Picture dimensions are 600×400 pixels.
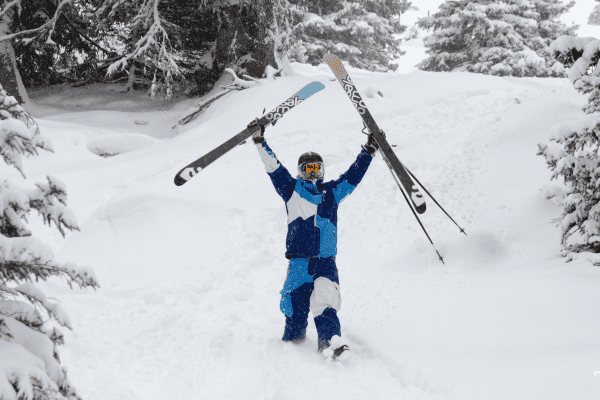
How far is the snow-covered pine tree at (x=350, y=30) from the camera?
2108cm

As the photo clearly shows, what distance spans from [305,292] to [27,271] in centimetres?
243

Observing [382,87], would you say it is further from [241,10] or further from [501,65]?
[501,65]

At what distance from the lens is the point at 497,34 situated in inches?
691

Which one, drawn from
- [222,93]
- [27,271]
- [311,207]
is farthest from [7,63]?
[27,271]

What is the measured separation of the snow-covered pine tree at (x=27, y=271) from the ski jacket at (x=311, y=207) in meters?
2.12

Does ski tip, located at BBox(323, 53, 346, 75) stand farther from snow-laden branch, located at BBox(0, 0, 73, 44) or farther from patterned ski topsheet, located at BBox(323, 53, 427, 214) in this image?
snow-laden branch, located at BBox(0, 0, 73, 44)

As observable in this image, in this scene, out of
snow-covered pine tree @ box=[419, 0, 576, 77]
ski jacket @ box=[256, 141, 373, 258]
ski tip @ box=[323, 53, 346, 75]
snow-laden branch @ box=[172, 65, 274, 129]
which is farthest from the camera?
snow-covered pine tree @ box=[419, 0, 576, 77]

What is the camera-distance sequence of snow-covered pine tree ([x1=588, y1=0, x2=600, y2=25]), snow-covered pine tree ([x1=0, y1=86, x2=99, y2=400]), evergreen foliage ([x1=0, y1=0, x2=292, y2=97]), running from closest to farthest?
1. snow-covered pine tree ([x1=0, y1=86, x2=99, y2=400])
2. evergreen foliage ([x1=0, y1=0, x2=292, y2=97])
3. snow-covered pine tree ([x1=588, y1=0, x2=600, y2=25])

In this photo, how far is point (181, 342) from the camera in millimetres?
4066

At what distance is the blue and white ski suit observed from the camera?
3.94m

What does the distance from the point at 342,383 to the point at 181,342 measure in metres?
1.56

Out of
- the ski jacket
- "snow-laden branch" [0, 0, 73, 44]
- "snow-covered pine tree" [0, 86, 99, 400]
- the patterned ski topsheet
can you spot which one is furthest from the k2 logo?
"snow-laden branch" [0, 0, 73, 44]

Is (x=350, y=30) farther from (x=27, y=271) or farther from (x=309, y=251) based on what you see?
(x=27, y=271)

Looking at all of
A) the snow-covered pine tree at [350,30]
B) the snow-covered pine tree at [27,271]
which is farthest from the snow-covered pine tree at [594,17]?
the snow-covered pine tree at [27,271]
